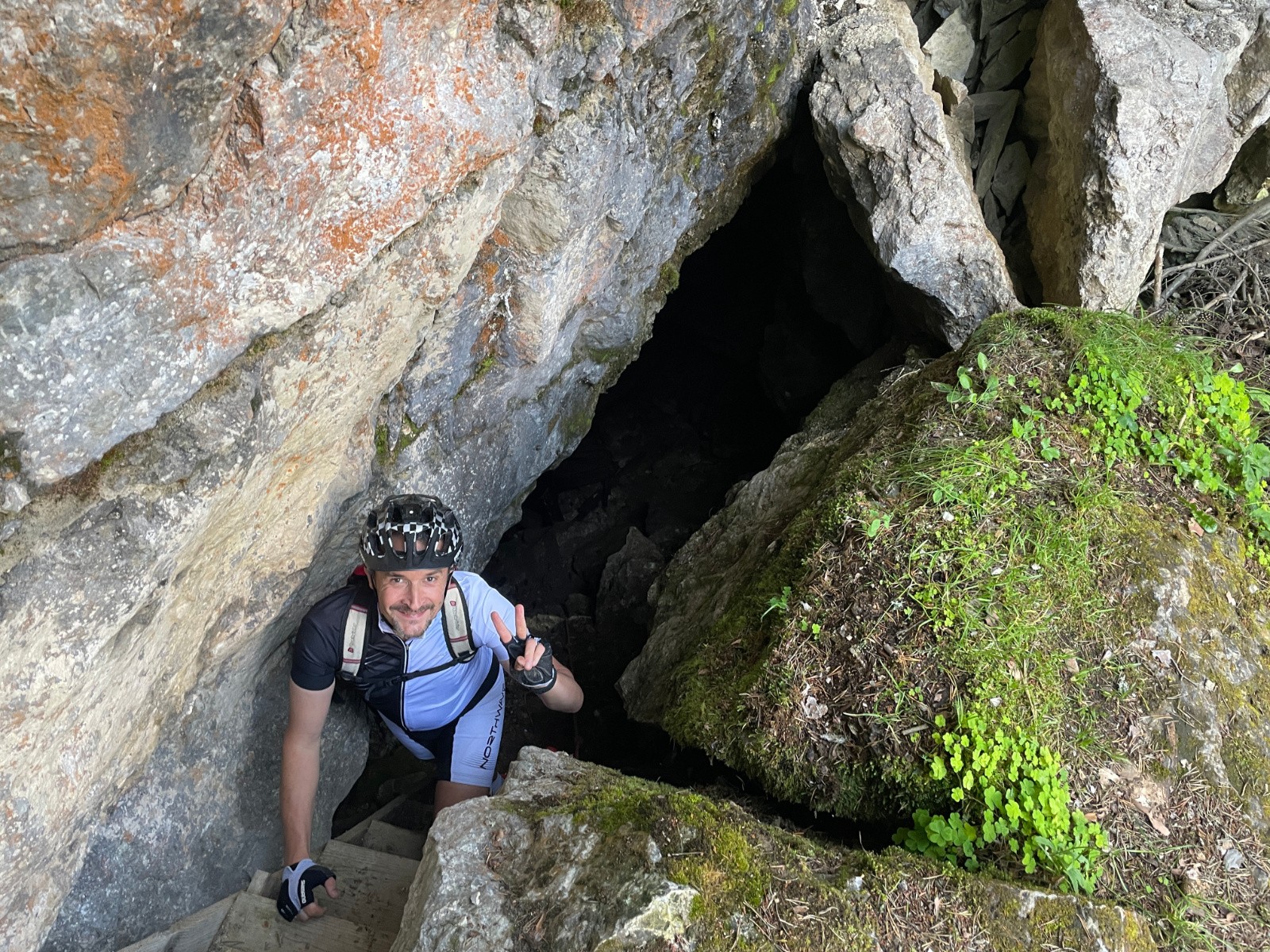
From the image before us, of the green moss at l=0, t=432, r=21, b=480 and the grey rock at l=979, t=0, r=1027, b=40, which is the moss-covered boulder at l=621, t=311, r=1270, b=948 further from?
the grey rock at l=979, t=0, r=1027, b=40

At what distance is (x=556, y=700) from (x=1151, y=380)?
3.34 m

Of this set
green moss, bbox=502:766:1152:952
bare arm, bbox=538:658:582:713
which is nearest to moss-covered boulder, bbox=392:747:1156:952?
green moss, bbox=502:766:1152:952

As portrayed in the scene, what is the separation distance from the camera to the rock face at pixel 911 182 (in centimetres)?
540

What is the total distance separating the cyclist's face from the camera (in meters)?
3.80

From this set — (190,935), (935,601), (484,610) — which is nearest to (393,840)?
(190,935)

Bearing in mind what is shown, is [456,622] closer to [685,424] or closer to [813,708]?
[813,708]

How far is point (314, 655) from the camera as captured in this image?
3855 millimetres

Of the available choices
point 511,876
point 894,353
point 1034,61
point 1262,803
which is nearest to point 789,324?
point 894,353

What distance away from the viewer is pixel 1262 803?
298cm

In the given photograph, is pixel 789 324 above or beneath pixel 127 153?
beneath

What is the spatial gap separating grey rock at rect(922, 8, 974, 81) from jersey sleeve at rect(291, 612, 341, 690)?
579 centimetres

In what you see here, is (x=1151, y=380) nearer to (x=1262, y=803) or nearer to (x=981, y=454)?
(x=981, y=454)

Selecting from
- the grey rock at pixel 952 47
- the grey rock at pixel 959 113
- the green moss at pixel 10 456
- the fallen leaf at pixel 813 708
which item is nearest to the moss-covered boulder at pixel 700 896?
the fallen leaf at pixel 813 708

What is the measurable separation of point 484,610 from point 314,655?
825 millimetres
